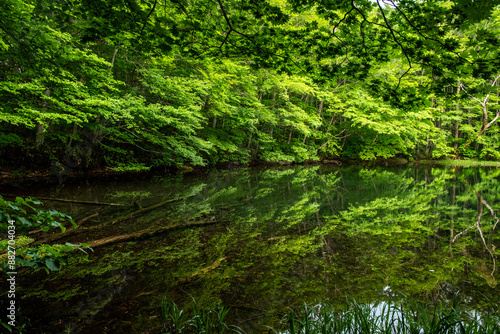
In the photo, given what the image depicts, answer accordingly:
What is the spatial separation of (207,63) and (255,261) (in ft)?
10.8

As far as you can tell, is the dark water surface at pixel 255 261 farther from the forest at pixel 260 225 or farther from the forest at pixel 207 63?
the forest at pixel 207 63

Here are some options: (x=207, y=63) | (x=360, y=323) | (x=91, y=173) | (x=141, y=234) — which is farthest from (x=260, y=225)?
(x=91, y=173)

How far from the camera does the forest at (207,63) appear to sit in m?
2.44

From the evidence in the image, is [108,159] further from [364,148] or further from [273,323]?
[364,148]

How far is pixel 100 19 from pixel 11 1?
2.83m

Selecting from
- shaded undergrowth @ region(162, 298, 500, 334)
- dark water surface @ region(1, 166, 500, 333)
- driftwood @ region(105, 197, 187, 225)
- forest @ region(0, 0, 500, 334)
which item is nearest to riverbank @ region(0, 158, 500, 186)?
forest @ region(0, 0, 500, 334)

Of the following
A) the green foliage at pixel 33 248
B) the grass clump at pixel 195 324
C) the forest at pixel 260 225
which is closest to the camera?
the green foliage at pixel 33 248

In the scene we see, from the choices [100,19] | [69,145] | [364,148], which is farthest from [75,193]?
[364,148]

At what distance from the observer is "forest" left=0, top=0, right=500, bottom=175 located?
2.44m

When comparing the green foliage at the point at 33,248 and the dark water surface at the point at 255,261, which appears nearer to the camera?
the green foliage at the point at 33,248

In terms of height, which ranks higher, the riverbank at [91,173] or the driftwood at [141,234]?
the driftwood at [141,234]

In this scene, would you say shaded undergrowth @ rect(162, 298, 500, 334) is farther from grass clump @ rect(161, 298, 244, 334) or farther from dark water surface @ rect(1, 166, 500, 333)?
dark water surface @ rect(1, 166, 500, 333)

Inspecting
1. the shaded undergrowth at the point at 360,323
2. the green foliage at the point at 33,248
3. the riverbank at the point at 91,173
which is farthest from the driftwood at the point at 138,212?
the riverbank at the point at 91,173

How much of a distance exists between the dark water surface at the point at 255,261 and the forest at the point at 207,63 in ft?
6.59
